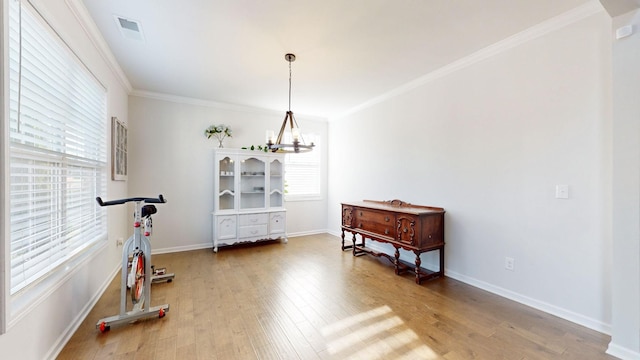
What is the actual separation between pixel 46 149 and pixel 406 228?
342 centimetres

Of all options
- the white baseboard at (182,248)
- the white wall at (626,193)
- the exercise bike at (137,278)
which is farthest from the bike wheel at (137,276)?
the white wall at (626,193)

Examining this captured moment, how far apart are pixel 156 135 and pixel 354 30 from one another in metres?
3.67

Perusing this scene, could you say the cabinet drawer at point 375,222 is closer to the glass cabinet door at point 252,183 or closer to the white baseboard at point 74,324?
the glass cabinet door at point 252,183

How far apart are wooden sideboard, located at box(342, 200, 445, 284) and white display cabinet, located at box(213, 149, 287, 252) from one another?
1746 millimetres

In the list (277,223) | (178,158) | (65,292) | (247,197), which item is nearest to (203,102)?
(178,158)

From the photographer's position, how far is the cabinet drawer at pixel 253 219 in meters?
4.67

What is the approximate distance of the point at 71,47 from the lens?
2.09 metres

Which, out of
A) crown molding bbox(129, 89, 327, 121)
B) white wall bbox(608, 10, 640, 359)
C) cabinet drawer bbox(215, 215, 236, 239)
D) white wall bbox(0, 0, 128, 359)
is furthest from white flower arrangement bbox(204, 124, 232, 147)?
white wall bbox(608, 10, 640, 359)

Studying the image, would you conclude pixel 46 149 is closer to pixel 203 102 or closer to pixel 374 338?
pixel 374 338

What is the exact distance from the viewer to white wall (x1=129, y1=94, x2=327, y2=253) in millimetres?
4281

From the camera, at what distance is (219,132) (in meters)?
4.79

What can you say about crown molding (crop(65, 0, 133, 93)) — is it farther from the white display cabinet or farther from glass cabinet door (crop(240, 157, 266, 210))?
glass cabinet door (crop(240, 157, 266, 210))

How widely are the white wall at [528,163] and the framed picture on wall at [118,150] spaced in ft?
13.0

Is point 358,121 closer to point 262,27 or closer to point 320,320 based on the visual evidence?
point 262,27
